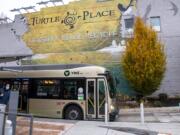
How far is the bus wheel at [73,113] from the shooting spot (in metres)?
19.6

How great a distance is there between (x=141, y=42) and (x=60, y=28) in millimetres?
9447

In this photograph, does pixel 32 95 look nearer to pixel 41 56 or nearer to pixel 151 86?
pixel 151 86

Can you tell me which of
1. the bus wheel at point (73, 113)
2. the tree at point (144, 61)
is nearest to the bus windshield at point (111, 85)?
the bus wheel at point (73, 113)

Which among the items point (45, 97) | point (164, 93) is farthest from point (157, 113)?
point (45, 97)

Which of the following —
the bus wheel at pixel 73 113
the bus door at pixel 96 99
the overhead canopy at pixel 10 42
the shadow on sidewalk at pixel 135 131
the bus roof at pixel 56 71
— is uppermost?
the overhead canopy at pixel 10 42

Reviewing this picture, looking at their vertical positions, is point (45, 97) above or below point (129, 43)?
below

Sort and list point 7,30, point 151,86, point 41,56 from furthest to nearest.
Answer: point 7,30, point 41,56, point 151,86

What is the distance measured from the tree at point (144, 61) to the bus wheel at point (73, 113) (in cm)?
676

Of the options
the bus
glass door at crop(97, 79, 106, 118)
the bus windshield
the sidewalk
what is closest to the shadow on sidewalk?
the sidewalk

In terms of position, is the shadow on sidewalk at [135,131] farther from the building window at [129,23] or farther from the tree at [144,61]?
the building window at [129,23]

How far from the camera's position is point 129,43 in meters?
26.0

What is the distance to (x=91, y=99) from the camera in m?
19.4

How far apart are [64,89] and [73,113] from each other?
1.48 meters

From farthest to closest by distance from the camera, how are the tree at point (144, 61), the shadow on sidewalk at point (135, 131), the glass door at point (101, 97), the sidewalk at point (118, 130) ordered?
the tree at point (144, 61) < the glass door at point (101, 97) < the sidewalk at point (118, 130) < the shadow on sidewalk at point (135, 131)
